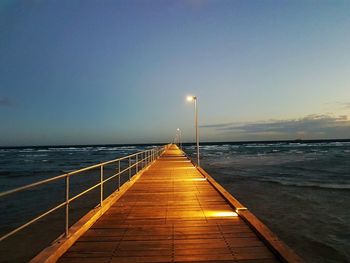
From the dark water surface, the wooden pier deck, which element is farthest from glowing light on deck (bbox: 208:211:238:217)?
the dark water surface

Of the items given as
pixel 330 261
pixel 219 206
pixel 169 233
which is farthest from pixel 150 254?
pixel 330 261

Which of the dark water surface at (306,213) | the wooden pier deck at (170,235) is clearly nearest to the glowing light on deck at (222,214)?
the wooden pier deck at (170,235)

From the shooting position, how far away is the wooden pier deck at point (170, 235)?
4520 mm

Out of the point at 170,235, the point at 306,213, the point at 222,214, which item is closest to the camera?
the point at 170,235

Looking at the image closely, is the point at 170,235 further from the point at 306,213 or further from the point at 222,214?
the point at 306,213

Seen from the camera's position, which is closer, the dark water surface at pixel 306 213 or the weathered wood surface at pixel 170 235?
the weathered wood surface at pixel 170 235

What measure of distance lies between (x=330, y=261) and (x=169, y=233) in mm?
4985

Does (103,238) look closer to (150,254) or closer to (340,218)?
(150,254)

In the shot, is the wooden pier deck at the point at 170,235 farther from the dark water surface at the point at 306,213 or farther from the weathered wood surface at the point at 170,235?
the dark water surface at the point at 306,213

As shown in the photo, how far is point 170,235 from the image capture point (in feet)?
18.3

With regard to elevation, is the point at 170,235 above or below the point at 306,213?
above

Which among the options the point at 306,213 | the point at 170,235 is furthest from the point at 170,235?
the point at 306,213

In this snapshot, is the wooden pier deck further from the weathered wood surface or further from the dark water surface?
the dark water surface

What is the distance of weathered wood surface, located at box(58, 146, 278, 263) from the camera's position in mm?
4523
